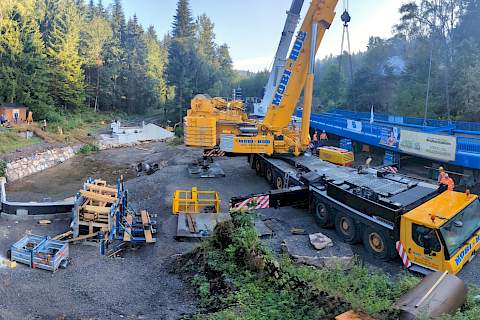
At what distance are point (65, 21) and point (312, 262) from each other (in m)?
42.9

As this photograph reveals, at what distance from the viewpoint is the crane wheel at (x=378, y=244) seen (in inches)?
368

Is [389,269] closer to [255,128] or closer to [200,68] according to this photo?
[255,128]

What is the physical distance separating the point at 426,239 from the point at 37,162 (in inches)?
908

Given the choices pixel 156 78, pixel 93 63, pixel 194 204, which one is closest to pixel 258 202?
pixel 194 204

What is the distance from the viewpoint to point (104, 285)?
8.80 meters

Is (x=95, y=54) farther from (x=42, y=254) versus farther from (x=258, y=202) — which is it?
(x=42, y=254)

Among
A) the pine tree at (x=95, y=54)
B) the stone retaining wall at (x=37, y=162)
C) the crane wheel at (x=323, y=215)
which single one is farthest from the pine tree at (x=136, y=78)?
the crane wheel at (x=323, y=215)

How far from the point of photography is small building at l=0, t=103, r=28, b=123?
32.3 metres

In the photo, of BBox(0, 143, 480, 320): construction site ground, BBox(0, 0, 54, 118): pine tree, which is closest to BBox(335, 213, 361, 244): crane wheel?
BBox(0, 143, 480, 320): construction site ground

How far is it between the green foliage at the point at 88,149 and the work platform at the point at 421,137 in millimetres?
16953

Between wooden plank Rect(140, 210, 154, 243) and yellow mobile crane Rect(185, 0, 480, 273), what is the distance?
8.15 feet

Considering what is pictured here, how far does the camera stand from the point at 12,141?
2655cm

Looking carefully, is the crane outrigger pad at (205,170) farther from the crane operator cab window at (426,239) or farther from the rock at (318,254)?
the crane operator cab window at (426,239)

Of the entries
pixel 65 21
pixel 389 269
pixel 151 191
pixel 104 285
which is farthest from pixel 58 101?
pixel 389 269
